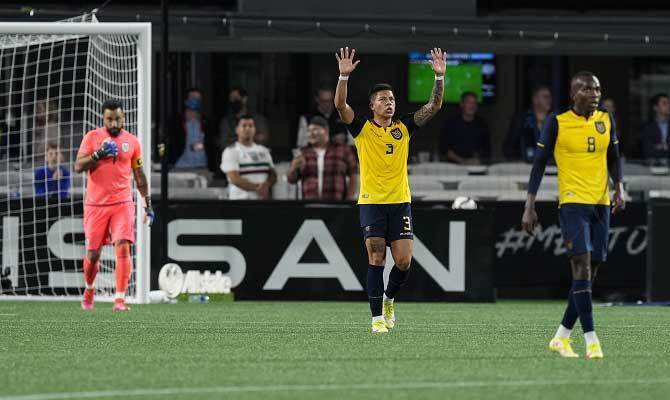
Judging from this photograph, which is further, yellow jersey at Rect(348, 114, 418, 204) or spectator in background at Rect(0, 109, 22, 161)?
spectator in background at Rect(0, 109, 22, 161)

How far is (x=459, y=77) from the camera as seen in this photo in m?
25.7

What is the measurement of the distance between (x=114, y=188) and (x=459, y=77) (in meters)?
11.4

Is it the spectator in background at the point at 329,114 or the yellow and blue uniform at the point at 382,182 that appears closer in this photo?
the yellow and blue uniform at the point at 382,182

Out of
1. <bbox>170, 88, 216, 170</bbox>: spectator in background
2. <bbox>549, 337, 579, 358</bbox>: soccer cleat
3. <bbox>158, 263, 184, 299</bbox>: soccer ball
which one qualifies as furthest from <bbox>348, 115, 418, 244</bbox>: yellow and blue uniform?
<bbox>170, 88, 216, 170</bbox>: spectator in background

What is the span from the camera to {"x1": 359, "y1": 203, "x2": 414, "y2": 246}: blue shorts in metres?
12.2

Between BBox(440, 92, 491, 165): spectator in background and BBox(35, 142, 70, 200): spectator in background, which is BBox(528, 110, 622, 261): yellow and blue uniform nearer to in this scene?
BBox(35, 142, 70, 200): spectator in background

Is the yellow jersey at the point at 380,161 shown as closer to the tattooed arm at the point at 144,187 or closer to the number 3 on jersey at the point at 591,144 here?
the number 3 on jersey at the point at 591,144

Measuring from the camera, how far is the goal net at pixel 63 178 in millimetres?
16859

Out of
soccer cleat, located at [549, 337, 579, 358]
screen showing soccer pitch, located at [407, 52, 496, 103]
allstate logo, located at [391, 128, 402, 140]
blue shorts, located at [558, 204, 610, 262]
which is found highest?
screen showing soccer pitch, located at [407, 52, 496, 103]

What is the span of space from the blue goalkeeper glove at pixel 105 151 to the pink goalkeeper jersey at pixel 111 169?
7.6 inches

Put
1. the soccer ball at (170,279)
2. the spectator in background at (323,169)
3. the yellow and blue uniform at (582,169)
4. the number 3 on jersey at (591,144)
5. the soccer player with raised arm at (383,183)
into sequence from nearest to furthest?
the yellow and blue uniform at (582,169) < the number 3 on jersey at (591,144) < the soccer player with raised arm at (383,183) < the soccer ball at (170,279) < the spectator in background at (323,169)

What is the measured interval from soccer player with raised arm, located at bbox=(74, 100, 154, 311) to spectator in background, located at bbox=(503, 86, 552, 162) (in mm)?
7798

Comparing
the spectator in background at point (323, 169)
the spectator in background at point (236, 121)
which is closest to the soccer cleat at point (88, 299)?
the spectator in background at point (323, 169)

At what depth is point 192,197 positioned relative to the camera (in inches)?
791
